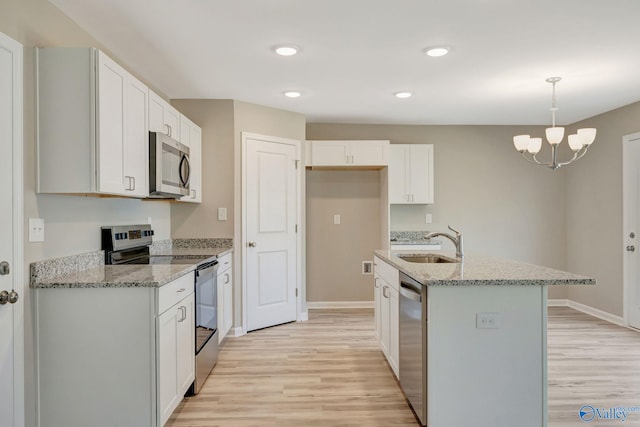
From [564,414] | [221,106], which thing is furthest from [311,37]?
[564,414]

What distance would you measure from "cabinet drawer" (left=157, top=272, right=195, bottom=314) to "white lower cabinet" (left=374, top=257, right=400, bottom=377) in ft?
4.42

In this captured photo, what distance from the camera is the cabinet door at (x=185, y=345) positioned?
2.39 meters

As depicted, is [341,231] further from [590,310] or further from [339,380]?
[590,310]

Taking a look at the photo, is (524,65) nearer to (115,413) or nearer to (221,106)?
(221,106)

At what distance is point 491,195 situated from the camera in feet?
17.8

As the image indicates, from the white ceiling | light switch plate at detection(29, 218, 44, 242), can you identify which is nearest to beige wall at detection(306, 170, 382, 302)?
the white ceiling

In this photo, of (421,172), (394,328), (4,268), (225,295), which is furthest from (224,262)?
(421,172)

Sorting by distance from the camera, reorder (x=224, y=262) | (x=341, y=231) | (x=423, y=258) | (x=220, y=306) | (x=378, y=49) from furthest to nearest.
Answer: (x=341, y=231) < (x=224, y=262) < (x=220, y=306) < (x=423, y=258) < (x=378, y=49)

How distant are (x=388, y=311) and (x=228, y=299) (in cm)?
162

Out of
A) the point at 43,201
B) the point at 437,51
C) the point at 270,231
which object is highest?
the point at 437,51

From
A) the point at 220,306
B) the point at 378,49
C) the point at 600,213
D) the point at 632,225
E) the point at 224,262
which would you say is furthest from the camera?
the point at 600,213

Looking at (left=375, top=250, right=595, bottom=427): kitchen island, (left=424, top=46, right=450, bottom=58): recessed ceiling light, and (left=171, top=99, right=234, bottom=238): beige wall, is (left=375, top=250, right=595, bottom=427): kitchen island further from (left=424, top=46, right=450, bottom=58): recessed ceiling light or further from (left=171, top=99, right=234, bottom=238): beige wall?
(left=171, top=99, right=234, bottom=238): beige wall

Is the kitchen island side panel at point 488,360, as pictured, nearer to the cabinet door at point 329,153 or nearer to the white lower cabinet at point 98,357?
the white lower cabinet at point 98,357

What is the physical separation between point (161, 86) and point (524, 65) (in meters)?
3.14
